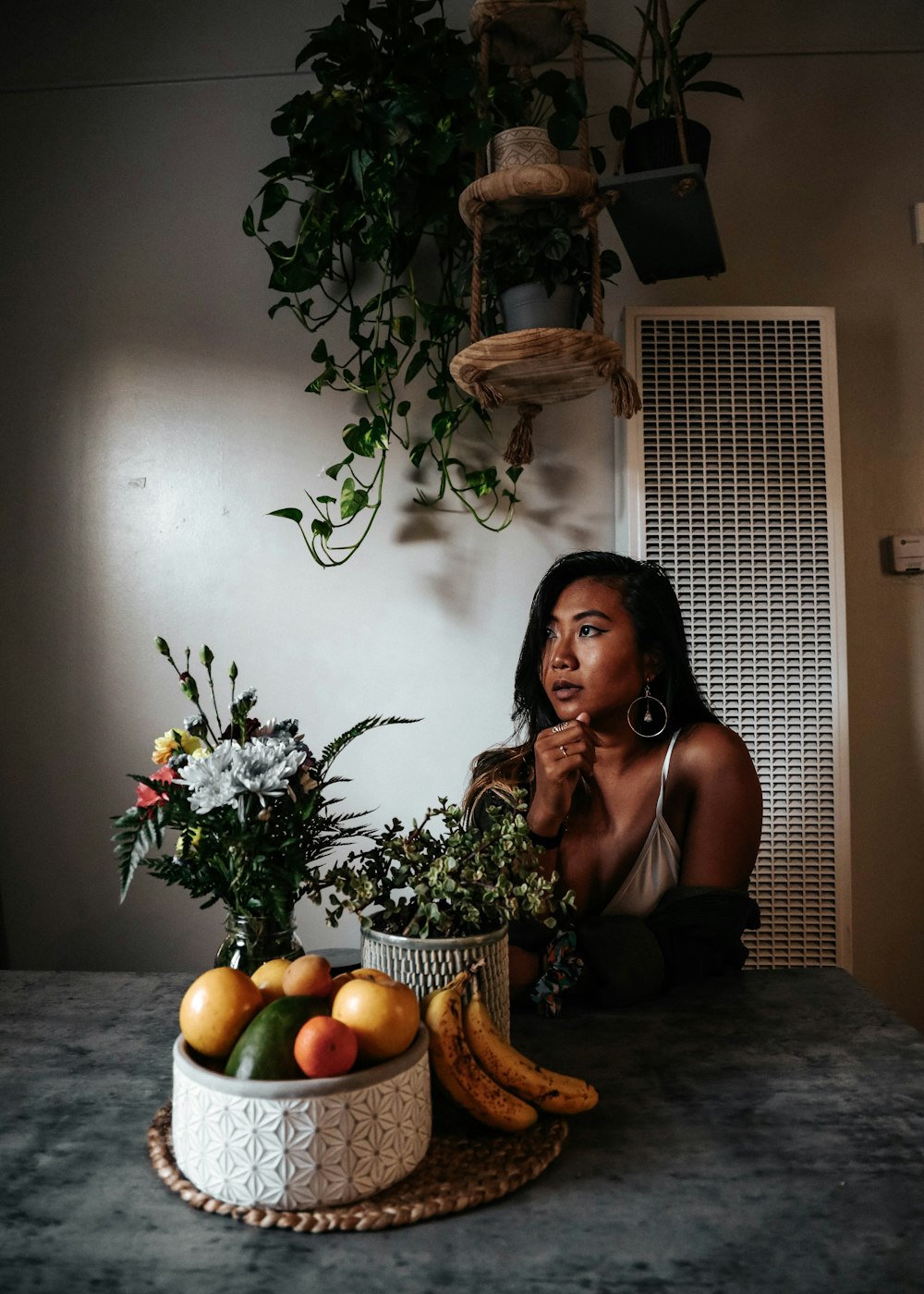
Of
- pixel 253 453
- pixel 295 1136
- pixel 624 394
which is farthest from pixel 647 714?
pixel 253 453

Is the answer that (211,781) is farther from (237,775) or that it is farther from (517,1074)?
(517,1074)

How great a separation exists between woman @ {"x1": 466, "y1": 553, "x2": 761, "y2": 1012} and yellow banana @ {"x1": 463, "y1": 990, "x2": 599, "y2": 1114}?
0.42m

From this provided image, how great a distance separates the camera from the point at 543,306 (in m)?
2.03

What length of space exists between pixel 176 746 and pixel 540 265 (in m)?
1.31

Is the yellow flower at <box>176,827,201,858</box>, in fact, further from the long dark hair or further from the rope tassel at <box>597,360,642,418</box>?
the rope tassel at <box>597,360,642,418</box>

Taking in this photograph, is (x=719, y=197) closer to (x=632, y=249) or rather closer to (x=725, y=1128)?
(x=632, y=249)

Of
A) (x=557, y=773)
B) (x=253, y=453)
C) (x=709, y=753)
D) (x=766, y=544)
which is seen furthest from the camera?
(x=253, y=453)

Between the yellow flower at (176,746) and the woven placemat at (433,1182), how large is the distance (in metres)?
0.42

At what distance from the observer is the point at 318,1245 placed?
84 cm

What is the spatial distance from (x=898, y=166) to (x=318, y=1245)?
2677 millimetres

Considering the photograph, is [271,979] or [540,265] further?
[540,265]

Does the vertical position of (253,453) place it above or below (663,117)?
below

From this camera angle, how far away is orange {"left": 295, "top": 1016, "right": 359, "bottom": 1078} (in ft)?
2.84

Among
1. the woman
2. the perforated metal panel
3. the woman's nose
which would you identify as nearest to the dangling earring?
the woman
